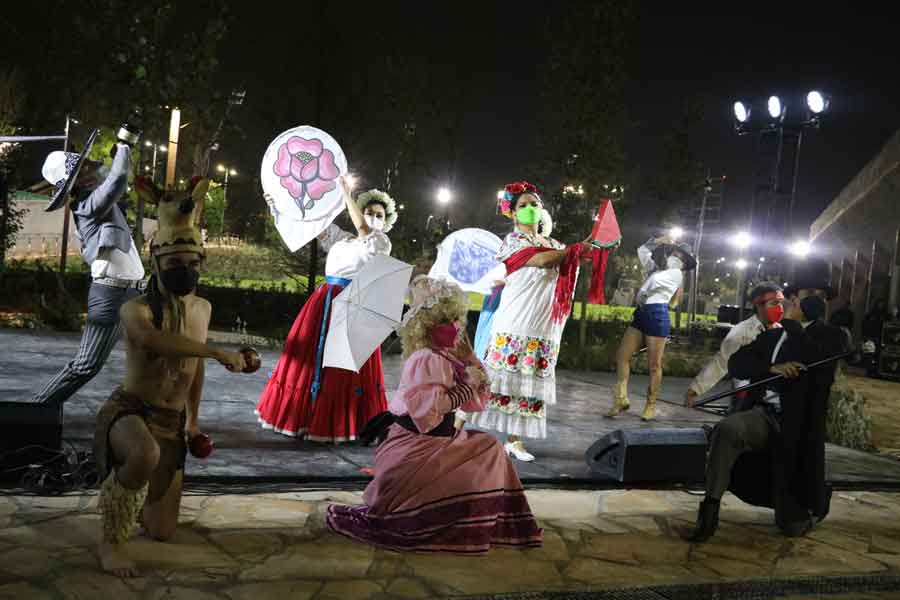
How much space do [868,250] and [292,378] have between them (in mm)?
21978

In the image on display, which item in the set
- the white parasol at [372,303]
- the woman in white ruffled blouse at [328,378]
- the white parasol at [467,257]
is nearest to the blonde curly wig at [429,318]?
the white parasol at [372,303]

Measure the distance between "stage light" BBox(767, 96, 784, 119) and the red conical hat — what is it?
8795 millimetres

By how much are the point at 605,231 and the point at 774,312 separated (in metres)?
1.52

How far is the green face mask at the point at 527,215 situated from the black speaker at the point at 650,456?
1.72 meters

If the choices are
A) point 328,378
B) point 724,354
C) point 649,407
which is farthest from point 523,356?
point 649,407

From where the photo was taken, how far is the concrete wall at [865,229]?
1981cm

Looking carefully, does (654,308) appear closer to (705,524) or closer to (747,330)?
(747,330)

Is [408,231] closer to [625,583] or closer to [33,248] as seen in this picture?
[625,583]

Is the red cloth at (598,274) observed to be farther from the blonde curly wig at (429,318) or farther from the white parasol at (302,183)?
the blonde curly wig at (429,318)

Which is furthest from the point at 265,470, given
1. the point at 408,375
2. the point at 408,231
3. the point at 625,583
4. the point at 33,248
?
the point at 33,248

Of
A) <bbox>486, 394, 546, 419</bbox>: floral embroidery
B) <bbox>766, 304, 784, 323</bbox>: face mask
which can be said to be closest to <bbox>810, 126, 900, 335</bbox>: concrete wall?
<bbox>766, 304, 784, 323</bbox>: face mask

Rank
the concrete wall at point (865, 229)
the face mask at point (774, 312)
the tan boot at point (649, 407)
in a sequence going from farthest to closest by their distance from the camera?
the concrete wall at point (865, 229), the tan boot at point (649, 407), the face mask at point (774, 312)

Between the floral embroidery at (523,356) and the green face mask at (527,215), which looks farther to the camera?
the green face mask at (527,215)

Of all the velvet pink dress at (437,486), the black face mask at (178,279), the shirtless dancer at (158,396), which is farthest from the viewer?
the velvet pink dress at (437,486)
